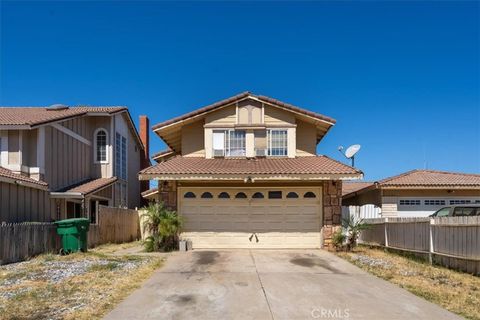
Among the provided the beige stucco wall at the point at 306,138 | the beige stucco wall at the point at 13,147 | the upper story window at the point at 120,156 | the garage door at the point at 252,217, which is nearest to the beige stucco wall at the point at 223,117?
the beige stucco wall at the point at 306,138

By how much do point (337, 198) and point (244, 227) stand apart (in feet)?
11.6

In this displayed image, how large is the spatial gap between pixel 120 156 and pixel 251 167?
13656 millimetres

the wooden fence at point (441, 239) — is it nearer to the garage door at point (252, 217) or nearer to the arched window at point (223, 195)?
the garage door at point (252, 217)

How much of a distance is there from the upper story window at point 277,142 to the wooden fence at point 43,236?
7502 mm

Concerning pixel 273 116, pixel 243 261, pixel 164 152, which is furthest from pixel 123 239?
pixel 243 261

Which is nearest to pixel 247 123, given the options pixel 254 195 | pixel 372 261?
pixel 254 195

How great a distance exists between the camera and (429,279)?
11500 millimetres

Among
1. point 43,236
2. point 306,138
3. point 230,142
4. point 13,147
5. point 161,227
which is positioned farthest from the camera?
point 13,147

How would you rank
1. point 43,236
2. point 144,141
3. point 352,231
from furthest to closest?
point 144,141
point 352,231
point 43,236

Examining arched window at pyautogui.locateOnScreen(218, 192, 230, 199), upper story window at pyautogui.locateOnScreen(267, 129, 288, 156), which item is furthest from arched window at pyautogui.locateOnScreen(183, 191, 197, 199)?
upper story window at pyautogui.locateOnScreen(267, 129, 288, 156)

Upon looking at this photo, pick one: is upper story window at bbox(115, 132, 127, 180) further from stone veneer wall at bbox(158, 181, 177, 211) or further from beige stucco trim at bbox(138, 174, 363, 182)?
beige stucco trim at bbox(138, 174, 363, 182)

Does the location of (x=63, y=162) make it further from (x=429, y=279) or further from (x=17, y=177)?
(x=429, y=279)

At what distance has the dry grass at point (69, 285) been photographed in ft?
26.6

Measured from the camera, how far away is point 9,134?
2072cm
